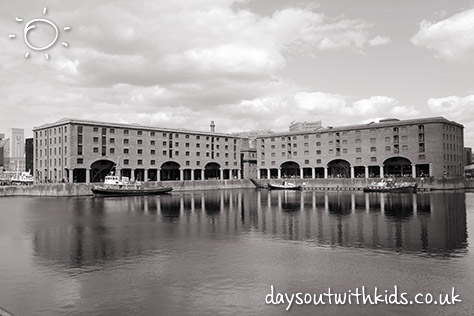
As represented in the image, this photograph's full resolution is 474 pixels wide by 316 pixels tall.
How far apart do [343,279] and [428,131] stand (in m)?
98.5

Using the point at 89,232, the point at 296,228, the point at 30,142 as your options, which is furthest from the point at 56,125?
the point at 296,228

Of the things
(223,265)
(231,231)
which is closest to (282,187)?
(231,231)

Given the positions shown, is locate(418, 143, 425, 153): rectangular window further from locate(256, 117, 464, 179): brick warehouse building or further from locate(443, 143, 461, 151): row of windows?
locate(443, 143, 461, 151): row of windows

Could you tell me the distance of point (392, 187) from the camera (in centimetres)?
9375

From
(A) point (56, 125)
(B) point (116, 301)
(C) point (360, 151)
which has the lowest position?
(B) point (116, 301)

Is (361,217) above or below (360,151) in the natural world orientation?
below

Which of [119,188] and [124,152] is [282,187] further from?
[119,188]

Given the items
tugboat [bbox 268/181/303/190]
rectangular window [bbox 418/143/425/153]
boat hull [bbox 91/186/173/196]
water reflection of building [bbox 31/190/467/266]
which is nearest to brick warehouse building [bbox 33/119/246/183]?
boat hull [bbox 91/186/173/196]

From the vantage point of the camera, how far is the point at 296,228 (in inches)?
1471

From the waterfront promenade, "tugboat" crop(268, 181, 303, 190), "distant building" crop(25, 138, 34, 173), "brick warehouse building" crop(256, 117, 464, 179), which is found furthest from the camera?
"distant building" crop(25, 138, 34, 173)

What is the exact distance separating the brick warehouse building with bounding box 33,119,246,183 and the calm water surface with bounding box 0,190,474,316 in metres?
60.0

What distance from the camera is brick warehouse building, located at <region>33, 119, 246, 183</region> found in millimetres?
98062

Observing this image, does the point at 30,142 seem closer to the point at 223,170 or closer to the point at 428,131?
the point at 223,170

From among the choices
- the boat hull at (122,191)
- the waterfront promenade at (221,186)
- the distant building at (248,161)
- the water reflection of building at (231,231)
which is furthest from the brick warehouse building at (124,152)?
the water reflection of building at (231,231)
